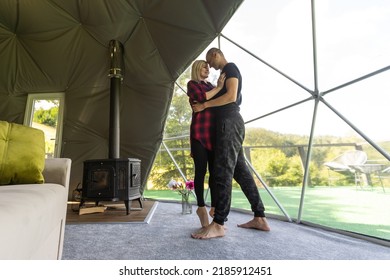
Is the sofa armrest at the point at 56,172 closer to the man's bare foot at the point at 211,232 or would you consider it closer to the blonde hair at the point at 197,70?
the man's bare foot at the point at 211,232

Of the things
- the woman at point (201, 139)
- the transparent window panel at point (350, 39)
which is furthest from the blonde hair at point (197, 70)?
the transparent window panel at point (350, 39)

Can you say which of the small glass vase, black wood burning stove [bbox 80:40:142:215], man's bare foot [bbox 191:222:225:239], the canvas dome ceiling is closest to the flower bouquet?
the small glass vase

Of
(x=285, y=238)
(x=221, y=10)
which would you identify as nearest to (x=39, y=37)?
(x=221, y=10)

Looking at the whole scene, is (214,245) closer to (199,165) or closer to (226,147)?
(199,165)

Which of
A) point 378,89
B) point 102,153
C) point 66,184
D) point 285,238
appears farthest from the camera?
point 102,153

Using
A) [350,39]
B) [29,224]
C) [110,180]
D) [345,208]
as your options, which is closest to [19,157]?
[29,224]

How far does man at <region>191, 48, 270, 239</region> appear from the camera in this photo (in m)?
1.66

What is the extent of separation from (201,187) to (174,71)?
2579 mm

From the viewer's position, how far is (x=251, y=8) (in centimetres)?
257

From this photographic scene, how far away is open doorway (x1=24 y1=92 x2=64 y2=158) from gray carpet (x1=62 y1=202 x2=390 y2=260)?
3.40 metres

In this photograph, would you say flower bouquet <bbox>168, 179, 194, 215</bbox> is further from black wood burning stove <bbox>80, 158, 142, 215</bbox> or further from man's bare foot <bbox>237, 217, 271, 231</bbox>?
man's bare foot <bbox>237, 217, 271, 231</bbox>

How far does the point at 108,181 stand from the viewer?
9.96 ft

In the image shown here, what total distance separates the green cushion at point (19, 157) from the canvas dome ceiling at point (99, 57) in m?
2.54
